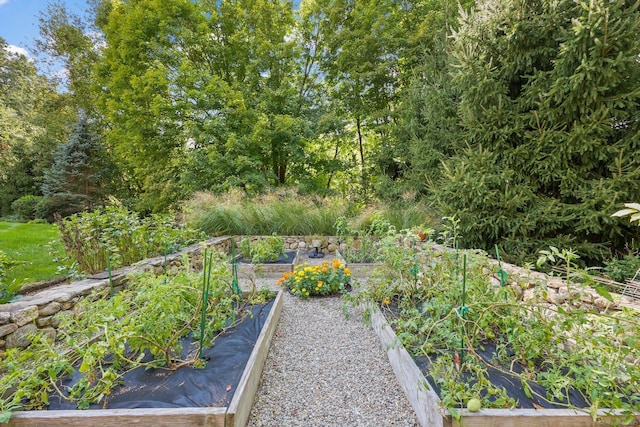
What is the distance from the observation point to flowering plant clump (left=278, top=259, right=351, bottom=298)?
3451mm

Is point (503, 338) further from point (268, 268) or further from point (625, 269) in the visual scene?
point (268, 268)

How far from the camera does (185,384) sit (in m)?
1.52

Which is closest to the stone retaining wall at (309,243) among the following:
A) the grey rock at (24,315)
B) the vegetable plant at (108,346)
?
the vegetable plant at (108,346)

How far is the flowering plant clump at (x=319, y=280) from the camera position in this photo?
3451 mm

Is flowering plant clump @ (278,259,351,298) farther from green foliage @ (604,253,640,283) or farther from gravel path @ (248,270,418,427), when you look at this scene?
green foliage @ (604,253,640,283)

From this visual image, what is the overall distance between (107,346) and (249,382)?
75 centimetres

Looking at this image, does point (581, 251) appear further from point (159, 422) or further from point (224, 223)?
point (224, 223)

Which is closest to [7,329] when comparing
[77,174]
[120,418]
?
[120,418]

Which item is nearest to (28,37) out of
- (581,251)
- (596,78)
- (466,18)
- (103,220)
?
(103,220)

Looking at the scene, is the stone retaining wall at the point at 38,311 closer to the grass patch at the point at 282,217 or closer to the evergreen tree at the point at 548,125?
the grass patch at the point at 282,217

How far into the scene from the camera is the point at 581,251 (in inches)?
141

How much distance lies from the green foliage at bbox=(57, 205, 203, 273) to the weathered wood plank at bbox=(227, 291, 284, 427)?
5.54ft

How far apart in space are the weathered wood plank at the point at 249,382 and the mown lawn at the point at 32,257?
2.15 m

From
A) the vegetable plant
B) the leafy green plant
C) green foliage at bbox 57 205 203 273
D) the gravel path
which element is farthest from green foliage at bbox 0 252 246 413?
the leafy green plant
